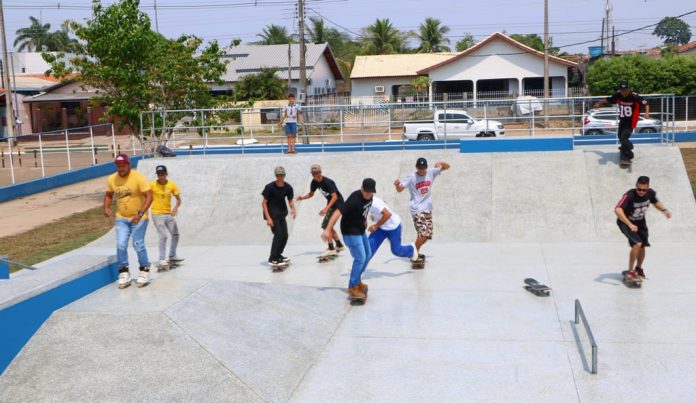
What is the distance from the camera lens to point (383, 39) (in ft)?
243

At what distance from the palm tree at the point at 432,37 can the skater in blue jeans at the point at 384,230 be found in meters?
66.9

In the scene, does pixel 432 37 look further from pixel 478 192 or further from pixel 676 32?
pixel 676 32

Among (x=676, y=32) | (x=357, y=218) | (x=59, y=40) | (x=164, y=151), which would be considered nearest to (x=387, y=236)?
(x=357, y=218)

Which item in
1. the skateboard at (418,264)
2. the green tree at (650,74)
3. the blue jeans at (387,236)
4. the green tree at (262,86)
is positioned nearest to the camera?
the blue jeans at (387,236)

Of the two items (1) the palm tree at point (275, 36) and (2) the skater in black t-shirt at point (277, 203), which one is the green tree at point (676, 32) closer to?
(1) the palm tree at point (275, 36)

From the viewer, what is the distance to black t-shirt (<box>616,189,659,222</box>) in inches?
377

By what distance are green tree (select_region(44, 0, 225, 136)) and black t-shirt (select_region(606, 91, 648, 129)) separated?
1149 cm

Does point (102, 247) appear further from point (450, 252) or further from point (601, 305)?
point (601, 305)

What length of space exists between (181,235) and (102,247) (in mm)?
1632

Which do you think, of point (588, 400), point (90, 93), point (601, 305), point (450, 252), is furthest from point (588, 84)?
point (588, 400)

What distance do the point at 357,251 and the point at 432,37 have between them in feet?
226

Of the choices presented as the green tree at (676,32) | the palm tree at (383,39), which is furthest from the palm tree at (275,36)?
the green tree at (676,32)

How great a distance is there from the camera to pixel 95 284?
865 centimetres

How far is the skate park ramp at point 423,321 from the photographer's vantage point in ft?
21.6
